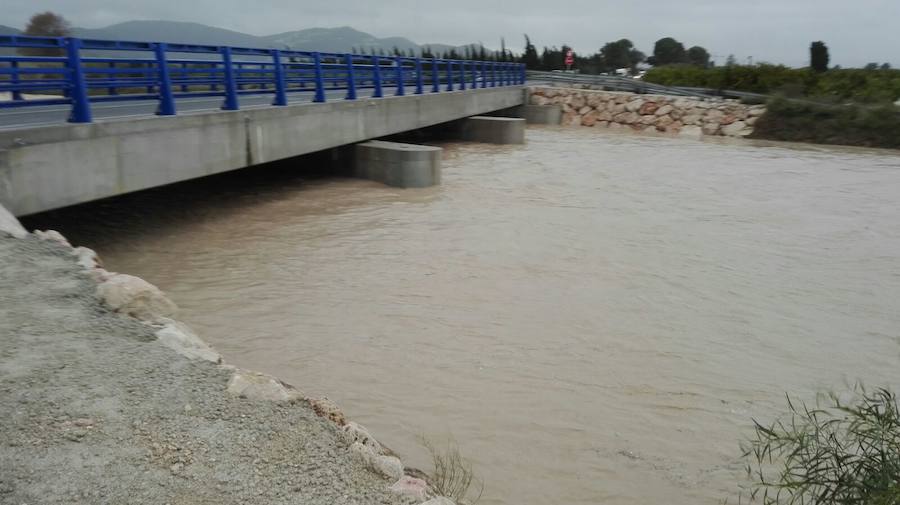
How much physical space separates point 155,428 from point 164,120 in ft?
21.6

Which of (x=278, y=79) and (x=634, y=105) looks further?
(x=634, y=105)

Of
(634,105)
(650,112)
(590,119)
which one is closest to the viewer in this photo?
(650,112)

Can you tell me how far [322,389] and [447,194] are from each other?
9057 mm

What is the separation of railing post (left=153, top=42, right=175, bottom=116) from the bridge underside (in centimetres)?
20

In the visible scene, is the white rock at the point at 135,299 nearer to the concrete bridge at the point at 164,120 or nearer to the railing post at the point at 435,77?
the concrete bridge at the point at 164,120

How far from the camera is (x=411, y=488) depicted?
11.3ft

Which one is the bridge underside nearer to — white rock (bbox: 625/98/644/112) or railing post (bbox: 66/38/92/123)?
railing post (bbox: 66/38/92/123)

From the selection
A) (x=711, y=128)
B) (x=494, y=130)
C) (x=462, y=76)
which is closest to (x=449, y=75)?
(x=462, y=76)

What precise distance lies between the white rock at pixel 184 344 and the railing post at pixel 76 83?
4.17 m

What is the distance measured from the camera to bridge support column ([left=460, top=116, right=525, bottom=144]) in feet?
78.3

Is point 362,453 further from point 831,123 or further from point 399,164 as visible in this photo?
point 831,123

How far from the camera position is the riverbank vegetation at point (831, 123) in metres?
25.5

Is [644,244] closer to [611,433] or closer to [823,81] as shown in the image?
[611,433]

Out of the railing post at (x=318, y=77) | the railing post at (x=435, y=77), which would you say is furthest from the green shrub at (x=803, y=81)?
the railing post at (x=318, y=77)
